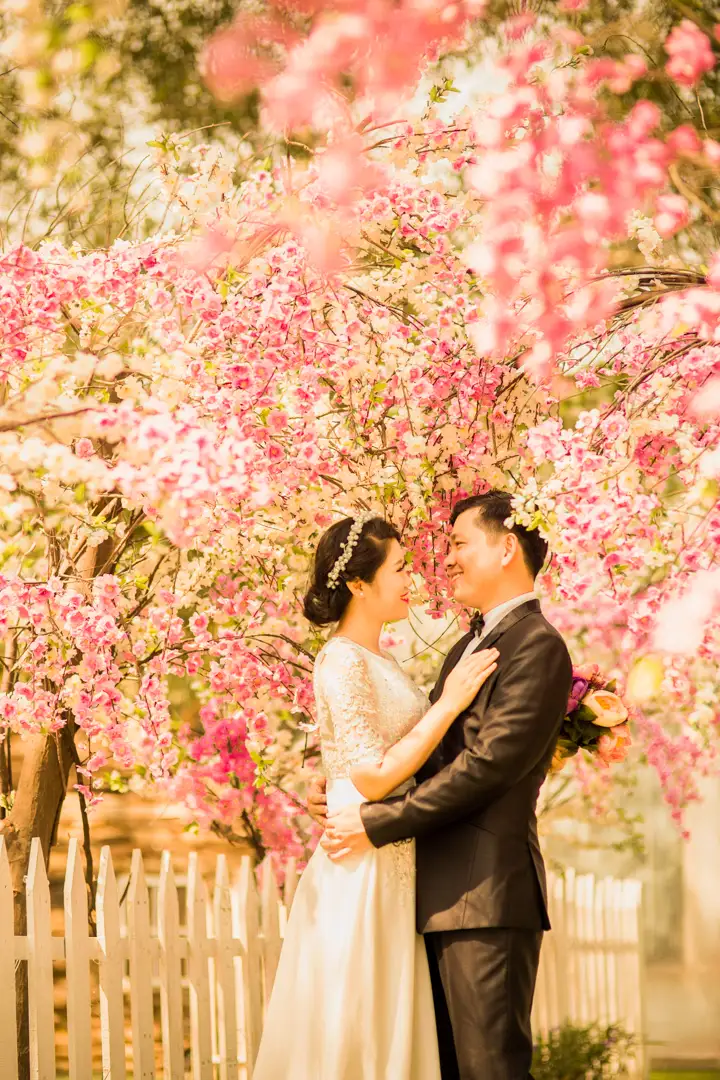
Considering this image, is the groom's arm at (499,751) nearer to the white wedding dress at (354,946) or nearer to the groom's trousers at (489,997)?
the white wedding dress at (354,946)

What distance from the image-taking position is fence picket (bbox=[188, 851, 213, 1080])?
13.3 ft

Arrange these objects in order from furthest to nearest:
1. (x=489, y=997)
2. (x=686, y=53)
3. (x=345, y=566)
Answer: (x=345, y=566)
(x=489, y=997)
(x=686, y=53)

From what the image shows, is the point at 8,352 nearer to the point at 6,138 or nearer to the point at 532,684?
the point at 532,684

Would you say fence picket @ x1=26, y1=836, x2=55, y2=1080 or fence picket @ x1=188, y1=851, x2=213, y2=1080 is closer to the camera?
fence picket @ x1=26, y1=836, x2=55, y2=1080

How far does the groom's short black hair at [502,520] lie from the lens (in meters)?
3.38

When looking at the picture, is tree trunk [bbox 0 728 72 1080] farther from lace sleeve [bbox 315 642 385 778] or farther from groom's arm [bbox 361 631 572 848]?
groom's arm [bbox 361 631 572 848]

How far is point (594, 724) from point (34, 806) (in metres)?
1.85

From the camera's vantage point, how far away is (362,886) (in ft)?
10.4

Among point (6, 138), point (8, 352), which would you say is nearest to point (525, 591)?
point (8, 352)

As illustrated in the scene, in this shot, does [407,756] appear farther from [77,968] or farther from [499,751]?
[77,968]

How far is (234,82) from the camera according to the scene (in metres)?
2.19

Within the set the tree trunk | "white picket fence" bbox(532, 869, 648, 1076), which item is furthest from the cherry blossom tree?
"white picket fence" bbox(532, 869, 648, 1076)

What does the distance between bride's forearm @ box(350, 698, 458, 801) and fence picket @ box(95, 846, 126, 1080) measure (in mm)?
892

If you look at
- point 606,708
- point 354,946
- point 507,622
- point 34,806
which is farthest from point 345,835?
point 34,806
